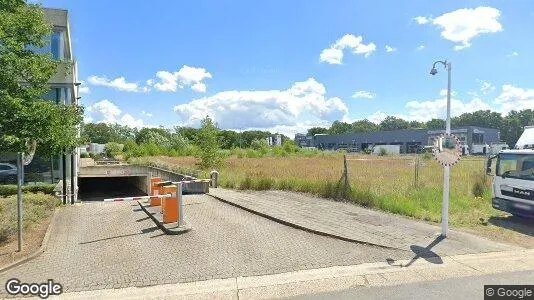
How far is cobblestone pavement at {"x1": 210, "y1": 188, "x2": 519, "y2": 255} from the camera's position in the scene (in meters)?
7.43

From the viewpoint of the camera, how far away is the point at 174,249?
717cm

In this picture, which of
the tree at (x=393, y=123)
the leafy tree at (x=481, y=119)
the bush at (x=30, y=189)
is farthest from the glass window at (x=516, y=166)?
the tree at (x=393, y=123)

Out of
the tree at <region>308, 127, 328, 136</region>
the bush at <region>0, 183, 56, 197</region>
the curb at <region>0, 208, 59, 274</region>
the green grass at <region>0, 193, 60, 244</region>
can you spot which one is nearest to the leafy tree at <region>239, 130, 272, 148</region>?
the tree at <region>308, 127, 328, 136</region>

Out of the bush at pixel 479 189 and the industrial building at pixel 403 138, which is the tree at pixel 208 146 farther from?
the industrial building at pixel 403 138

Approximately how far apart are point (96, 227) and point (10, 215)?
2619 millimetres

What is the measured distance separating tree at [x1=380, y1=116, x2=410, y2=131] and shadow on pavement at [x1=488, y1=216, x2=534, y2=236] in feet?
472

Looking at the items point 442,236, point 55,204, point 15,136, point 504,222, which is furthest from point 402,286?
point 55,204

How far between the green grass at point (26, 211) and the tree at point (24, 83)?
206 cm

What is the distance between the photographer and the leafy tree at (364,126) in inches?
5561

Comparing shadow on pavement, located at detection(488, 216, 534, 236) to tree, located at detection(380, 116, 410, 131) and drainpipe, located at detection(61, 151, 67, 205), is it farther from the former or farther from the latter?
tree, located at detection(380, 116, 410, 131)

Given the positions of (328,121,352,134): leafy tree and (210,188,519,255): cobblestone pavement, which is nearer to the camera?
(210,188,519,255): cobblestone pavement

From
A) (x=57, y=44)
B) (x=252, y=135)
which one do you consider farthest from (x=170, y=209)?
(x=252, y=135)

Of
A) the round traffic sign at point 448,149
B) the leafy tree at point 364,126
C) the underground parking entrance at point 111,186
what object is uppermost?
the leafy tree at point 364,126

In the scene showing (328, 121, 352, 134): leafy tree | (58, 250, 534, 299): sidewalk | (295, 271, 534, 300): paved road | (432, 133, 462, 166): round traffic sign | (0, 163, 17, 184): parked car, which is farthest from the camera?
(328, 121, 352, 134): leafy tree
